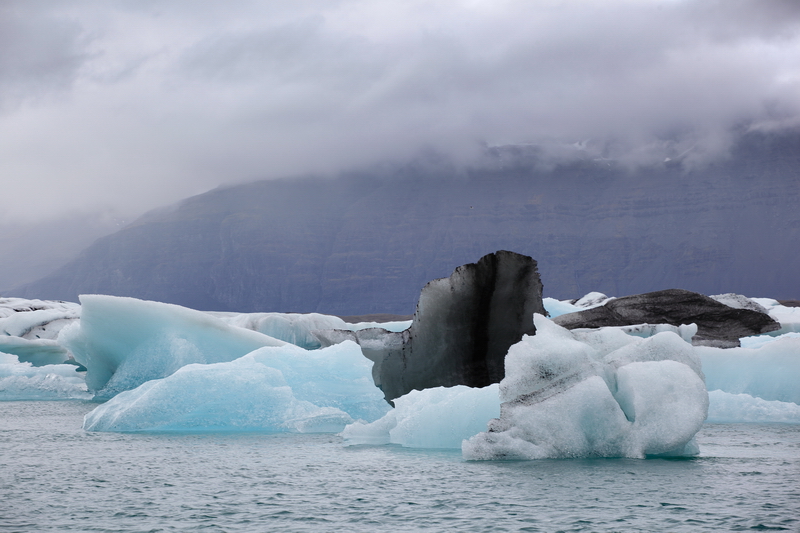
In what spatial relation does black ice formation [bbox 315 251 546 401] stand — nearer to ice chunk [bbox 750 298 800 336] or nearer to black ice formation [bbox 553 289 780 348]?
black ice formation [bbox 553 289 780 348]

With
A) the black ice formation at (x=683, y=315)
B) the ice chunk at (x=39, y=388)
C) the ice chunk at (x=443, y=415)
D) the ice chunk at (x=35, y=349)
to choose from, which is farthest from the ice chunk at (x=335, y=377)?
the ice chunk at (x=35, y=349)

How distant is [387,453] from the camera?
823cm

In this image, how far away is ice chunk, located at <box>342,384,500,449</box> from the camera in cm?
828

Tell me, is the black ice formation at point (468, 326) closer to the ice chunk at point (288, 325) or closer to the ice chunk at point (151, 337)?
the ice chunk at point (151, 337)

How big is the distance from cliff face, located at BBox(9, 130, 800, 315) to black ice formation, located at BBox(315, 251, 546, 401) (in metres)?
98.3

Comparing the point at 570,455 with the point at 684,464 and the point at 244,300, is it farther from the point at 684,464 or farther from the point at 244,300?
the point at 244,300

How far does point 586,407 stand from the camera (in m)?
7.11

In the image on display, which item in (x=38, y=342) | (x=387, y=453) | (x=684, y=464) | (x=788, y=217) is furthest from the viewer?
(x=788, y=217)

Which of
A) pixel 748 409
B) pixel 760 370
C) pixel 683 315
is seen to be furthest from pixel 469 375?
pixel 683 315

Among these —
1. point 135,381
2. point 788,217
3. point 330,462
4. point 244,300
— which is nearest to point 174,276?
Result: point 244,300

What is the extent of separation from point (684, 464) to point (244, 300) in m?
118

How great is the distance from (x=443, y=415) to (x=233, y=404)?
319 cm

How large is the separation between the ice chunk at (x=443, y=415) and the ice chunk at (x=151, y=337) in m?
5.80

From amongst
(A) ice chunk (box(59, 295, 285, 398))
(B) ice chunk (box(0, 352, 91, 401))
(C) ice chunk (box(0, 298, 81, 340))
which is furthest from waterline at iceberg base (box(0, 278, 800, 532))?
(C) ice chunk (box(0, 298, 81, 340))
